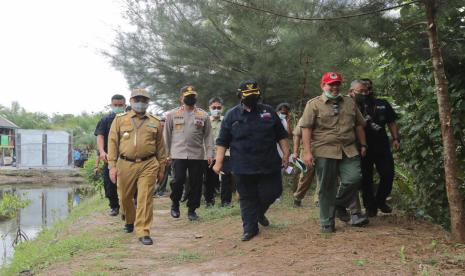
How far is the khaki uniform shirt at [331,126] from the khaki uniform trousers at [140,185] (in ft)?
6.38

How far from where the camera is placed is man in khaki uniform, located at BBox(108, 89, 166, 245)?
19.9 feet

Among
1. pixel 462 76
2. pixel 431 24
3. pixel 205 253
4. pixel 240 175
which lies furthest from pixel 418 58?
pixel 205 253

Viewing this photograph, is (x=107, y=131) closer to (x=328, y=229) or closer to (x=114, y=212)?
(x=114, y=212)

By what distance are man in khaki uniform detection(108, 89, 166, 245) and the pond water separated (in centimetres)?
477

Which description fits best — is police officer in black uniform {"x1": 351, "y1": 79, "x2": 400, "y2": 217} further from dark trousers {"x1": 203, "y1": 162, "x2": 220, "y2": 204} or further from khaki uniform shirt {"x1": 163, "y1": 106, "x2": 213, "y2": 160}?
dark trousers {"x1": 203, "y1": 162, "x2": 220, "y2": 204}

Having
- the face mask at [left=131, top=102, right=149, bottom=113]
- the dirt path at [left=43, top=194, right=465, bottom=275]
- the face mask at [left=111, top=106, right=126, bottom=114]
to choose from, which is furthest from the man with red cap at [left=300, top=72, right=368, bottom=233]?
the face mask at [left=111, top=106, right=126, bottom=114]

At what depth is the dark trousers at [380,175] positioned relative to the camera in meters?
6.11

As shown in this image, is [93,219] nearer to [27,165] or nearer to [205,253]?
[205,253]

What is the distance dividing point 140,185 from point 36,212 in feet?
43.3

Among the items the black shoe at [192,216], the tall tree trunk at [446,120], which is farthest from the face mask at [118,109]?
the tall tree trunk at [446,120]

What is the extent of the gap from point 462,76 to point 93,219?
613 centimetres

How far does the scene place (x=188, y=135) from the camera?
24.5 feet

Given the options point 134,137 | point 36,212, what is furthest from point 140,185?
point 36,212

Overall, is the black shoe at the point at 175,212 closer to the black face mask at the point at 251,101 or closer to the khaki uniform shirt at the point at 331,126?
the black face mask at the point at 251,101
